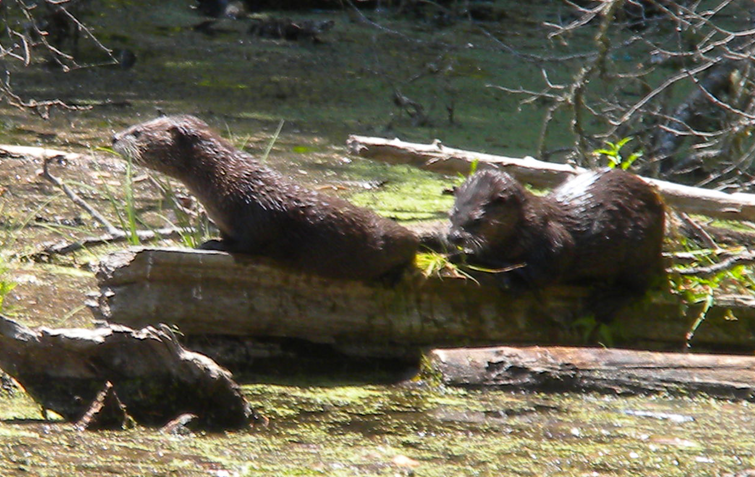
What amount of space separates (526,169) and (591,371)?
141 centimetres

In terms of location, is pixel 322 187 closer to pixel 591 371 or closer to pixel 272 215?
pixel 272 215

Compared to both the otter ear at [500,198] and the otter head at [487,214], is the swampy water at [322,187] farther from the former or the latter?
the otter ear at [500,198]

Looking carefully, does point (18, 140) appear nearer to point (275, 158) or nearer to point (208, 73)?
point (275, 158)

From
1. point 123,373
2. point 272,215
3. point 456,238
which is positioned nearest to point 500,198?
point 456,238

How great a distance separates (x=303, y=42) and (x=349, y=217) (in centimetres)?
688

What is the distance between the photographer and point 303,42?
410 inches

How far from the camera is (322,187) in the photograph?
5.96 metres

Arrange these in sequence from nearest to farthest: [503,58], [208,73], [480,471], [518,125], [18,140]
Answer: [480,471]
[18,140]
[518,125]
[208,73]
[503,58]

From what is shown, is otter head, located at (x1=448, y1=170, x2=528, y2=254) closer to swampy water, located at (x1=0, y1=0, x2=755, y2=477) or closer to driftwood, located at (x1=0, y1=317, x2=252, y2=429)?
swampy water, located at (x1=0, y1=0, x2=755, y2=477)

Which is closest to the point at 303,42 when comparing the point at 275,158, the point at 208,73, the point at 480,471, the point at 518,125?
the point at 208,73

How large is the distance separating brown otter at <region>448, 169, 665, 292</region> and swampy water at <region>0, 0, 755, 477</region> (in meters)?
0.59

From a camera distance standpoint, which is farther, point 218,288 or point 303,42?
point 303,42

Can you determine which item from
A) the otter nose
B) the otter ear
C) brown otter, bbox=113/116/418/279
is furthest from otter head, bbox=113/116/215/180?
the otter ear

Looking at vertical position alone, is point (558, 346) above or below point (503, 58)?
below
